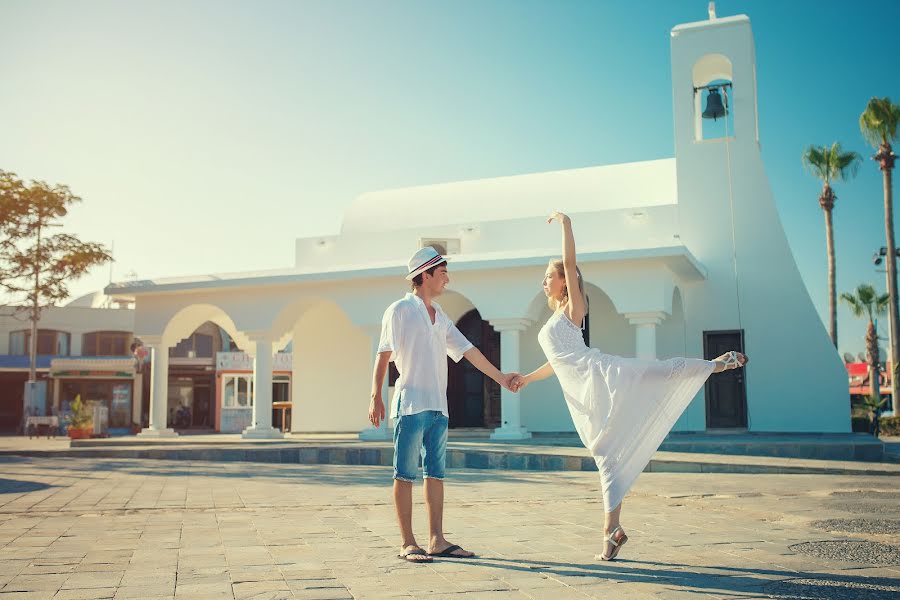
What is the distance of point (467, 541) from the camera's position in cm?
515

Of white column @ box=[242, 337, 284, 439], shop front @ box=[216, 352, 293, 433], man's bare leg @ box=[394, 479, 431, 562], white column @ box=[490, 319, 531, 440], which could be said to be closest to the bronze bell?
white column @ box=[490, 319, 531, 440]

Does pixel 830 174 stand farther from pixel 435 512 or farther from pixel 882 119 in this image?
pixel 435 512

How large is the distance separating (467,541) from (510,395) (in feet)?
35.8

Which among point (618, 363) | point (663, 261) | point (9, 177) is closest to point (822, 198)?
point (663, 261)

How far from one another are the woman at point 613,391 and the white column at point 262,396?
44.6 feet

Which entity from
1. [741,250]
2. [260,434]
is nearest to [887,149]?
[741,250]

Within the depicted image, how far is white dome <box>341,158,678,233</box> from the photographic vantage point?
18.9 m

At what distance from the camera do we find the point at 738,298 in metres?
16.7

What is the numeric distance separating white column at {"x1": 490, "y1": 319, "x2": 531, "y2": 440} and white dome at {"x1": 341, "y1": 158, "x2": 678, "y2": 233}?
374cm

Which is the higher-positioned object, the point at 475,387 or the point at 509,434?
the point at 475,387

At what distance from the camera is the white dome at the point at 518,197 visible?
1892 cm

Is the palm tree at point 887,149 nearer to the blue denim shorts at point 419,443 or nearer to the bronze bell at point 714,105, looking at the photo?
the bronze bell at point 714,105

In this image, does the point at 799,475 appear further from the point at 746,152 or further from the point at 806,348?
the point at 746,152

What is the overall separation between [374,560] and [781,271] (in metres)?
14.1
